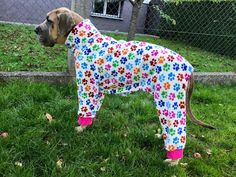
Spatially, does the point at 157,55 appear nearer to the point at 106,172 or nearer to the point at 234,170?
the point at 106,172

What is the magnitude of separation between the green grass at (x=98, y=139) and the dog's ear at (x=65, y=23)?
1.12 meters

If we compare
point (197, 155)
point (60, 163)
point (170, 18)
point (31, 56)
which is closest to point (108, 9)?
point (170, 18)

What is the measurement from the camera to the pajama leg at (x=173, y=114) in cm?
325

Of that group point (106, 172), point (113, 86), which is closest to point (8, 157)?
point (106, 172)

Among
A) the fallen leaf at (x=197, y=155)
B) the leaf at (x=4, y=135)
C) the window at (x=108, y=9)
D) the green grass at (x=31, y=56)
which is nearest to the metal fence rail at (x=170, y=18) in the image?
the window at (x=108, y=9)

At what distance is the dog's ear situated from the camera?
3580mm

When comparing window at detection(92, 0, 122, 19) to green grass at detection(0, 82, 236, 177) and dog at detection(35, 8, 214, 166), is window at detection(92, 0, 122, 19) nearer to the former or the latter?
green grass at detection(0, 82, 236, 177)

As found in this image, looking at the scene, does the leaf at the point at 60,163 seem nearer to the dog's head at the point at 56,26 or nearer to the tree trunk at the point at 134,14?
the dog's head at the point at 56,26

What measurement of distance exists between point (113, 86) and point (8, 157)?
129 cm

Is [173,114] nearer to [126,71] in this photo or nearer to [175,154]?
[175,154]

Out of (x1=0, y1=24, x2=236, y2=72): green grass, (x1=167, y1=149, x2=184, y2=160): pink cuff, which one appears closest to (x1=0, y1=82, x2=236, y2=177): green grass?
(x1=167, y1=149, x2=184, y2=160): pink cuff

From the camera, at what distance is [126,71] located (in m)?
3.46

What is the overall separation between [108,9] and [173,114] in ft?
38.6

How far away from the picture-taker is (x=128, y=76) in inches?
137
